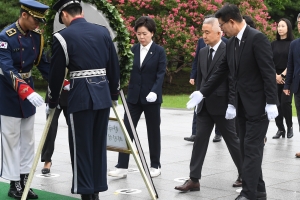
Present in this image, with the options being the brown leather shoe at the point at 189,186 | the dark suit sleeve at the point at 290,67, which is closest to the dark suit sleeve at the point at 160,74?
the brown leather shoe at the point at 189,186

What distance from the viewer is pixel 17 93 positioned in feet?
20.2

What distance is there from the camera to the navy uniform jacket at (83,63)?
5.46 metres

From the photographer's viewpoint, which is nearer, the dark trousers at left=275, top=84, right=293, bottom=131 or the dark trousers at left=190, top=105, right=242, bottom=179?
the dark trousers at left=190, top=105, right=242, bottom=179

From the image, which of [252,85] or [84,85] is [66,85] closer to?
[84,85]

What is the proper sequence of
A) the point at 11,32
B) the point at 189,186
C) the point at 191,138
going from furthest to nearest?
the point at 191,138, the point at 189,186, the point at 11,32

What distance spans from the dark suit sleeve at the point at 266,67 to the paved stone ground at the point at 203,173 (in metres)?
1.24

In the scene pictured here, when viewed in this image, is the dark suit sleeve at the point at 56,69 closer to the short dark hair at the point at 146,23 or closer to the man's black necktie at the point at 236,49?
the man's black necktie at the point at 236,49

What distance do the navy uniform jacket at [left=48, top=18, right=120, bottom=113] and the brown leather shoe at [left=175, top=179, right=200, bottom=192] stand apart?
142 cm

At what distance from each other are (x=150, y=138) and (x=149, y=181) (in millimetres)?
1453

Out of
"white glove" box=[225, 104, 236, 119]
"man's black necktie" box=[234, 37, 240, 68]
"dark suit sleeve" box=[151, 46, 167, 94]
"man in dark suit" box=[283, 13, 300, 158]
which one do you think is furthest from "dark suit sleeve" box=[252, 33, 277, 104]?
"man in dark suit" box=[283, 13, 300, 158]

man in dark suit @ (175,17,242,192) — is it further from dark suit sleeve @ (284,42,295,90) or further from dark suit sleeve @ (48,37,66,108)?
dark suit sleeve @ (284,42,295,90)

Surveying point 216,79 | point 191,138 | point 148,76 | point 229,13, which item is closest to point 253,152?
point 216,79

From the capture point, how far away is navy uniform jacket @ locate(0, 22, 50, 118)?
19.7ft

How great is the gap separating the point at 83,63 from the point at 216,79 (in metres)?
1.53
